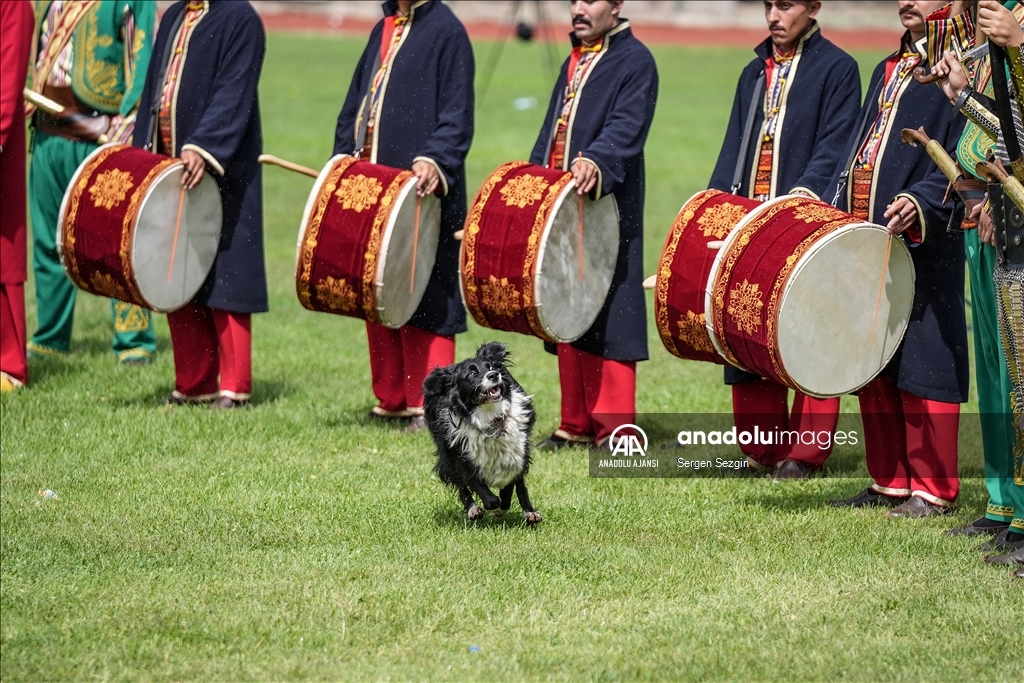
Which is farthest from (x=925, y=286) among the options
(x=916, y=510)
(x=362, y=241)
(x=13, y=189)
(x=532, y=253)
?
(x=13, y=189)

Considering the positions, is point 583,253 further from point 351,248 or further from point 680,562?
point 680,562

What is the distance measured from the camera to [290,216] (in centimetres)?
1616

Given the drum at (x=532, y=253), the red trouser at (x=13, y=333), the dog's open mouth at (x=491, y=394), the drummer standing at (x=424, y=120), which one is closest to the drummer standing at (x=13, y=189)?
the red trouser at (x=13, y=333)

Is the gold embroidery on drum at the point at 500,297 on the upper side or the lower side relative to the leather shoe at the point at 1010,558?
upper

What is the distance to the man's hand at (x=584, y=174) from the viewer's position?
22.9 feet

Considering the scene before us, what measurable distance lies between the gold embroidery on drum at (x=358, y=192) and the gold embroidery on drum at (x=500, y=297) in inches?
32.1

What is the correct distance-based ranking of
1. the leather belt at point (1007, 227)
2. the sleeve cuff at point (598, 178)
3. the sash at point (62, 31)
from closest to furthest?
the leather belt at point (1007, 227) < the sleeve cuff at point (598, 178) < the sash at point (62, 31)

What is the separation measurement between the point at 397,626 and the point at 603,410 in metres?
2.88

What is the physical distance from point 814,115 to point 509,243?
1.57 metres

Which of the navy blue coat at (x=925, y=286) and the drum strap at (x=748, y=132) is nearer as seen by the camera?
the navy blue coat at (x=925, y=286)

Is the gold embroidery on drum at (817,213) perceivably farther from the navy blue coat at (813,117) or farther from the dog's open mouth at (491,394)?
the dog's open mouth at (491,394)

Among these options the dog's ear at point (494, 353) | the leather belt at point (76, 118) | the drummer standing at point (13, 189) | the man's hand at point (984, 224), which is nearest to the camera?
the man's hand at point (984, 224)

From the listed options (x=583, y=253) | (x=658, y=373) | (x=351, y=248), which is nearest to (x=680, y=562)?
(x=583, y=253)

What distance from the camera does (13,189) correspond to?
8.58 meters
